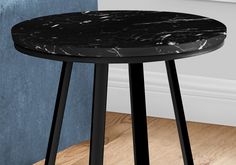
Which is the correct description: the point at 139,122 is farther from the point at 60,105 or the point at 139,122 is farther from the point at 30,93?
the point at 30,93

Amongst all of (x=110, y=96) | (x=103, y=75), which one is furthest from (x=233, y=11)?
(x=103, y=75)

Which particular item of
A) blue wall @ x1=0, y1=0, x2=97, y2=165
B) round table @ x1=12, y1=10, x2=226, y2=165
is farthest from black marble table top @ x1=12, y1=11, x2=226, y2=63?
blue wall @ x1=0, y1=0, x2=97, y2=165

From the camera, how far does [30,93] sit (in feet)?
5.84

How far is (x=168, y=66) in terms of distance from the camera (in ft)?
4.57

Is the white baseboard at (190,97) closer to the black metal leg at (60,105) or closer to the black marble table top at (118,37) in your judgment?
the black marble table top at (118,37)

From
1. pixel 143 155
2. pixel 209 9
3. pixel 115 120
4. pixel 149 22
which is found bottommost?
pixel 115 120

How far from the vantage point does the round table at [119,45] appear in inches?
45.9

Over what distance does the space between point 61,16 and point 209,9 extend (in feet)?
2.45

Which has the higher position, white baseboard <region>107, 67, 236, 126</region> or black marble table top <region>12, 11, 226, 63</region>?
black marble table top <region>12, 11, 226, 63</region>

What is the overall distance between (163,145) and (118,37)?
0.85 metres

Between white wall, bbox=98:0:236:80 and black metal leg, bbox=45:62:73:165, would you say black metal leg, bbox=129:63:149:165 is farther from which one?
white wall, bbox=98:0:236:80

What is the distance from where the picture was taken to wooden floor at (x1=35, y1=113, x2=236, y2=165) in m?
1.94

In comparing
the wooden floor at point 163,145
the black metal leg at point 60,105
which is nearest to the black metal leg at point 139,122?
the black metal leg at point 60,105

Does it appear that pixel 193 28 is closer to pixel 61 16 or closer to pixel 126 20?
pixel 126 20
